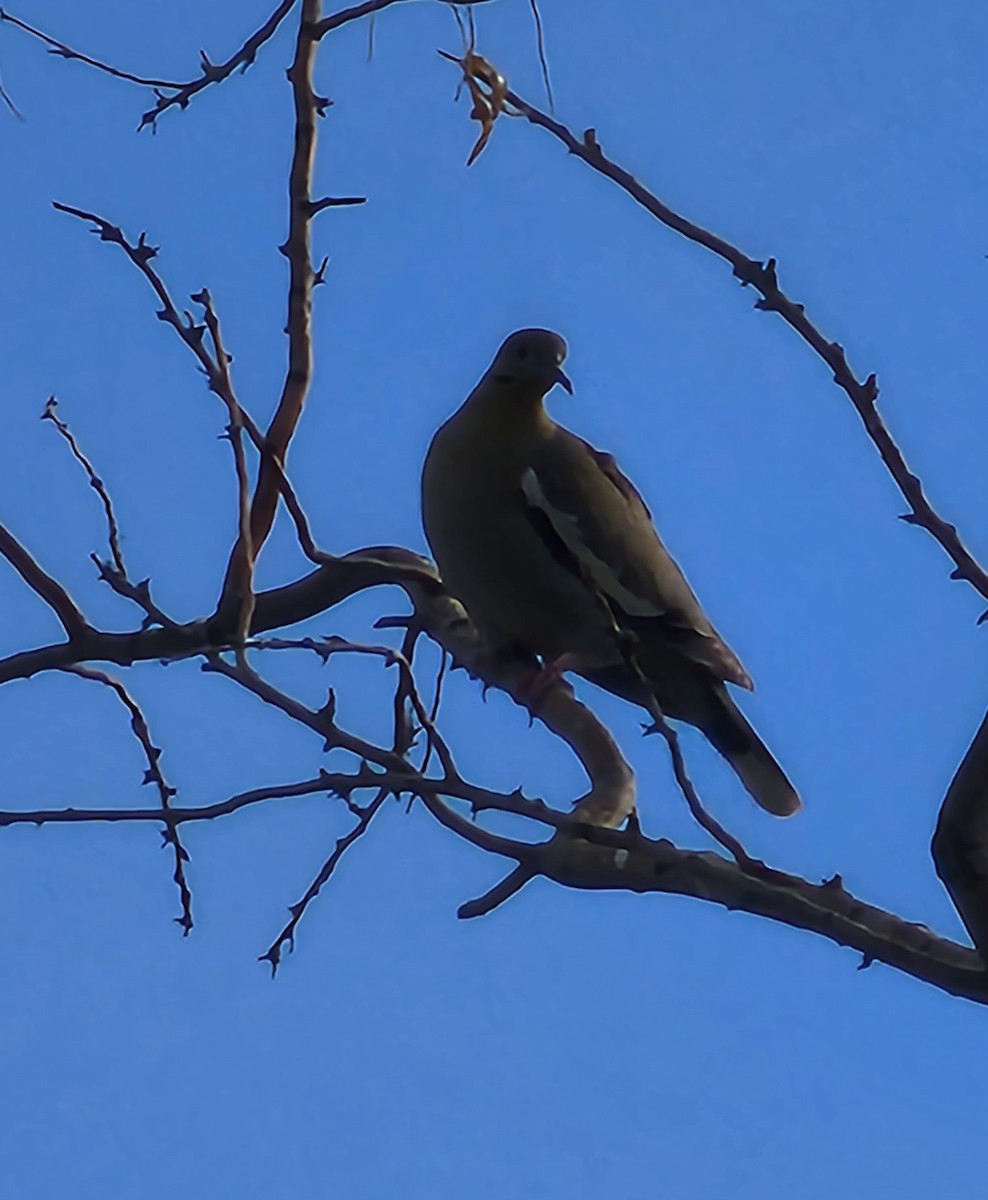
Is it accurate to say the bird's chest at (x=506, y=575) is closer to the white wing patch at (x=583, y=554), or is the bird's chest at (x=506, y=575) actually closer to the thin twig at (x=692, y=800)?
the white wing patch at (x=583, y=554)

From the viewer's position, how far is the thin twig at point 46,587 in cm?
266

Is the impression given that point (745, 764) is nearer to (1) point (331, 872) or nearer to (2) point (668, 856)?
(1) point (331, 872)

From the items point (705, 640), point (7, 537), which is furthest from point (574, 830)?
point (705, 640)

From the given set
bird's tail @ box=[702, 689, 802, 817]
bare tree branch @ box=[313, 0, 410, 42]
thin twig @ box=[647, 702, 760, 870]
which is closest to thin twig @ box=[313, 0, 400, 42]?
bare tree branch @ box=[313, 0, 410, 42]

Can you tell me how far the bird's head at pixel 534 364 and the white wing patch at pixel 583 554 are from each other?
226mm

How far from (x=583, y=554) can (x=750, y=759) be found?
0.57 meters

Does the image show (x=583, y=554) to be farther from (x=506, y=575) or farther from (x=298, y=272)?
(x=298, y=272)

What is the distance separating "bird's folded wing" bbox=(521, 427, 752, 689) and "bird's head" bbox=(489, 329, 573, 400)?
126 mm

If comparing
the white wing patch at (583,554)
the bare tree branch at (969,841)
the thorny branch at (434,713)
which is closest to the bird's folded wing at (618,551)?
the white wing patch at (583,554)

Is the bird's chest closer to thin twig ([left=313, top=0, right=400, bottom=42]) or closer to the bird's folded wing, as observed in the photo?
the bird's folded wing

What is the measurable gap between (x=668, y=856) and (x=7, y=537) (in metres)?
1.03

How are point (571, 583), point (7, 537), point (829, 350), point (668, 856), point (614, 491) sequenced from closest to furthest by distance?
1. point (829, 350)
2. point (668, 856)
3. point (7, 537)
4. point (571, 583)
5. point (614, 491)

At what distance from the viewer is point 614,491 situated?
4.39m

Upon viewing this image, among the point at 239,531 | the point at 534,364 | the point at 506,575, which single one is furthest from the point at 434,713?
the point at 534,364
